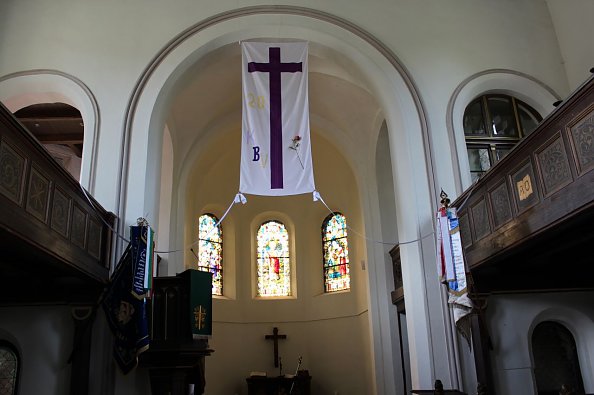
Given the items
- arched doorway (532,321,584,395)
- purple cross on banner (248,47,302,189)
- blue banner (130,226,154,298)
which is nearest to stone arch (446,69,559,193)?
purple cross on banner (248,47,302,189)

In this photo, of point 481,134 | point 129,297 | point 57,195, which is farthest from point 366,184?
point 57,195

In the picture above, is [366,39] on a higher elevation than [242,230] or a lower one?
higher

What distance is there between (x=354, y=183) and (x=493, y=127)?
17.1 ft

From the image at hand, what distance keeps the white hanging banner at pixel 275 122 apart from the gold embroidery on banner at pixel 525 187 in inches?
112

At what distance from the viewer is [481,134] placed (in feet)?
31.7

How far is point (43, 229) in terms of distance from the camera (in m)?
5.94

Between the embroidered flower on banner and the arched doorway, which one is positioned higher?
the embroidered flower on banner

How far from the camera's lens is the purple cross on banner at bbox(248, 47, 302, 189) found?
8367mm

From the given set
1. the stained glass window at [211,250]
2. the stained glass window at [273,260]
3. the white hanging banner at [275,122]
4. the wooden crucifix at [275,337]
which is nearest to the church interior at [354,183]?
the white hanging banner at [275,122]

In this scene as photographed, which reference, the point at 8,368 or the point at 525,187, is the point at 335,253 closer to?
the point at 8,368

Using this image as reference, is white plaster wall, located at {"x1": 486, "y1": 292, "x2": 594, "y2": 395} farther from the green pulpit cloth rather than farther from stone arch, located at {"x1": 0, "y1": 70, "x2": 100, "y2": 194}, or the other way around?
stone arch, located at {"x1": 0, "y1": 70, "x2": 100, "y2": 194}

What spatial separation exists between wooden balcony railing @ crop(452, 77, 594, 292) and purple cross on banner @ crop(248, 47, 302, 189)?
2502 mm

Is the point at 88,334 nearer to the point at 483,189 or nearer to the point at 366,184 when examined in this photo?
the point at 483,189

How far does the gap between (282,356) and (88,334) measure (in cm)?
797
